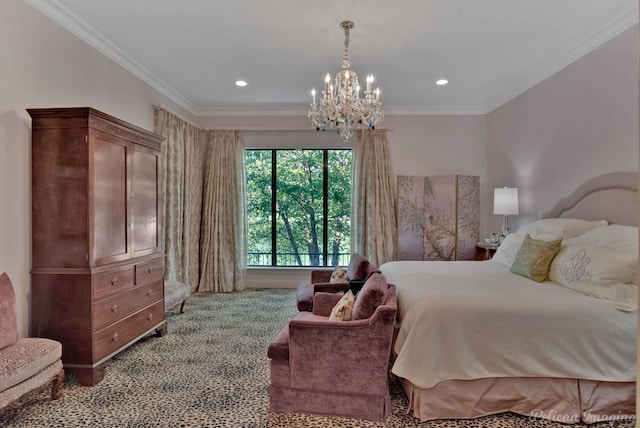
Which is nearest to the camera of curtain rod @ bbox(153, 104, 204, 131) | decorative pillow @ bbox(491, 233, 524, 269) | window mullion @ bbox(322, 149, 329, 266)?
decorative pillow @ bbox(491, 233, 524, 269)

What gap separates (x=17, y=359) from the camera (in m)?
2.00

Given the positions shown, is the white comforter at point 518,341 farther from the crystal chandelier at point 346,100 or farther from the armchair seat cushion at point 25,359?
the armchair seat cushion at point 25,359

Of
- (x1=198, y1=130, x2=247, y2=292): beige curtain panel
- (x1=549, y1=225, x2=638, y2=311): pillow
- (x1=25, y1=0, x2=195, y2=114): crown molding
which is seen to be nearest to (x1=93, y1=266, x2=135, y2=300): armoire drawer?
(x1=25, y1=0, x2=195, y2=114): crown molding

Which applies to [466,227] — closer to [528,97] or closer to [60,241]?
[528,97]

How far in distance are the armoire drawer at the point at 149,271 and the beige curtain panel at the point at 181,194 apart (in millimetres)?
995

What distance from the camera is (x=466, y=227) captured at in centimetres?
520

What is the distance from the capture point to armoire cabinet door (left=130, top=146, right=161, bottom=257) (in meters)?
3.03

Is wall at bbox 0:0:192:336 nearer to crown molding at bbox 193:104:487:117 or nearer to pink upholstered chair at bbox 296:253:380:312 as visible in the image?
pink upholstered chair at bbox 296:253:380:312

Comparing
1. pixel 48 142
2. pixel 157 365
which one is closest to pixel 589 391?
pixel 157 365

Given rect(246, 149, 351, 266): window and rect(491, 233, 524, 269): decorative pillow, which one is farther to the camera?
rect(246, 149, 351, 266): window

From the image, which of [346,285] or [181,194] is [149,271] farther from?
[346,285]

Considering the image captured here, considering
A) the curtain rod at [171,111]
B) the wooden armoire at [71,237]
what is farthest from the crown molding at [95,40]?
the wooden armoire at [71,237]

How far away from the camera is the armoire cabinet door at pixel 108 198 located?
2.51m

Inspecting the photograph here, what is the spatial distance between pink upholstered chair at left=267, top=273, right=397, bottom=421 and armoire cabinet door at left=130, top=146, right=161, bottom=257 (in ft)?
5.79
